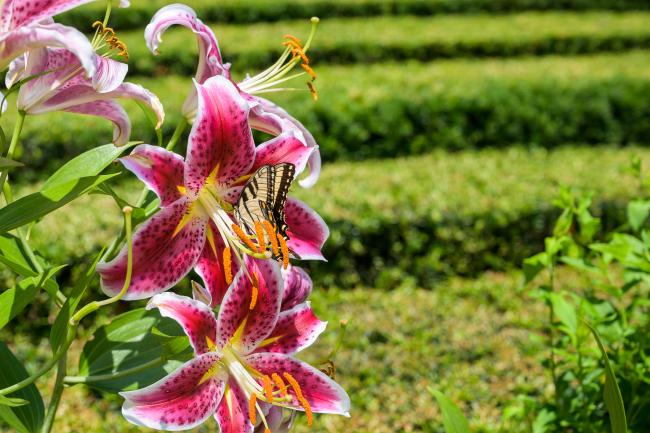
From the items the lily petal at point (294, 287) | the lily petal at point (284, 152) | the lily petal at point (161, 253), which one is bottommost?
the lily petal at point (294, 287)

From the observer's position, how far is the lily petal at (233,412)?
1.08 metres

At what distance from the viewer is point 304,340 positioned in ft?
3.80

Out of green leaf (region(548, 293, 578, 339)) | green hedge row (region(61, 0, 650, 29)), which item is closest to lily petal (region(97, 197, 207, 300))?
→ green leaf (region(548, 293, 578, 339))

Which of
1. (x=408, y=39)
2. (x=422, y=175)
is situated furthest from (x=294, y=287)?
(x=408, y=39)

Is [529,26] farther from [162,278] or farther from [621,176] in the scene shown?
[162,278]

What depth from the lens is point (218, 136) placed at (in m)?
1.04

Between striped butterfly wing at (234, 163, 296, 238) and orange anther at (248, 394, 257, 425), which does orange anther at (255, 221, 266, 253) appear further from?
Result: orange anther at (248, 394, 257, 425)

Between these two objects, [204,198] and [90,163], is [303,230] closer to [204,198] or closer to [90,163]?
[204,198]

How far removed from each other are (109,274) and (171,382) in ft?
0.52

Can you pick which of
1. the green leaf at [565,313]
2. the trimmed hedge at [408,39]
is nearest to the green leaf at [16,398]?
the green leaf at [565,313]

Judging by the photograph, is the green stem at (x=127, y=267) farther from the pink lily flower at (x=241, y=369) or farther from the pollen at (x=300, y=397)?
the pollen at (x=300, y=397)

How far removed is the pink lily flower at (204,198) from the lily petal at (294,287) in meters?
0.06

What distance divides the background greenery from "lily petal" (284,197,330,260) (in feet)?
4.32

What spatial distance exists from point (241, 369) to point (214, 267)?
0.46ft
